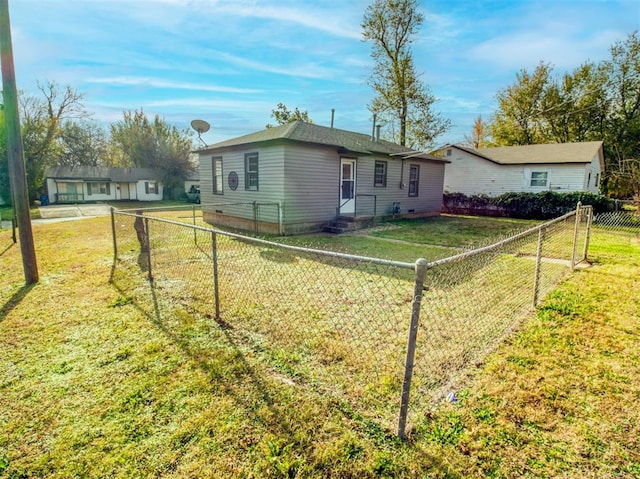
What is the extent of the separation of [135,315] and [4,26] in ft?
16.1

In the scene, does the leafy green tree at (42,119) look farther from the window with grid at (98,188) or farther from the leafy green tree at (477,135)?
the leafy green tree at (477,135)

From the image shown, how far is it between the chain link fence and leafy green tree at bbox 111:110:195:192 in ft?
96.1

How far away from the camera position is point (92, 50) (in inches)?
335

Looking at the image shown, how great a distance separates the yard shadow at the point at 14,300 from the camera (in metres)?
4.27

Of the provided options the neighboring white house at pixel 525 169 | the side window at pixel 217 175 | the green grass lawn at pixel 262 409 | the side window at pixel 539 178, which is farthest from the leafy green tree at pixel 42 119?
the side window at pixel 539 178

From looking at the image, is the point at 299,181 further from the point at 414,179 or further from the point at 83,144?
the point at 83,144

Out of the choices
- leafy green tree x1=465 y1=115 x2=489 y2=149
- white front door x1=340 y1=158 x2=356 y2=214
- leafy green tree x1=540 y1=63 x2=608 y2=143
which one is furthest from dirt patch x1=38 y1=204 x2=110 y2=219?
leafy green tree x1=465 y1=115 x2=489 y2=149

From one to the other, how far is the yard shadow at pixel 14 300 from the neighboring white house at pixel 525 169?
21.5m

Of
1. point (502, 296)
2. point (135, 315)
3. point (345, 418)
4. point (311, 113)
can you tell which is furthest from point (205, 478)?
point (311, 113)

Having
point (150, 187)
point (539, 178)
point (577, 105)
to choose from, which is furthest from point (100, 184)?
point (577, 105)

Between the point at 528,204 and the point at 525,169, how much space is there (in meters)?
3.86

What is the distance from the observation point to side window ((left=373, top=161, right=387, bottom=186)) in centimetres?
1357

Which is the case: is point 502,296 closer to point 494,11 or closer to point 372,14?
point 494,11

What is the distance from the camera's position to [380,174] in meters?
13.8
